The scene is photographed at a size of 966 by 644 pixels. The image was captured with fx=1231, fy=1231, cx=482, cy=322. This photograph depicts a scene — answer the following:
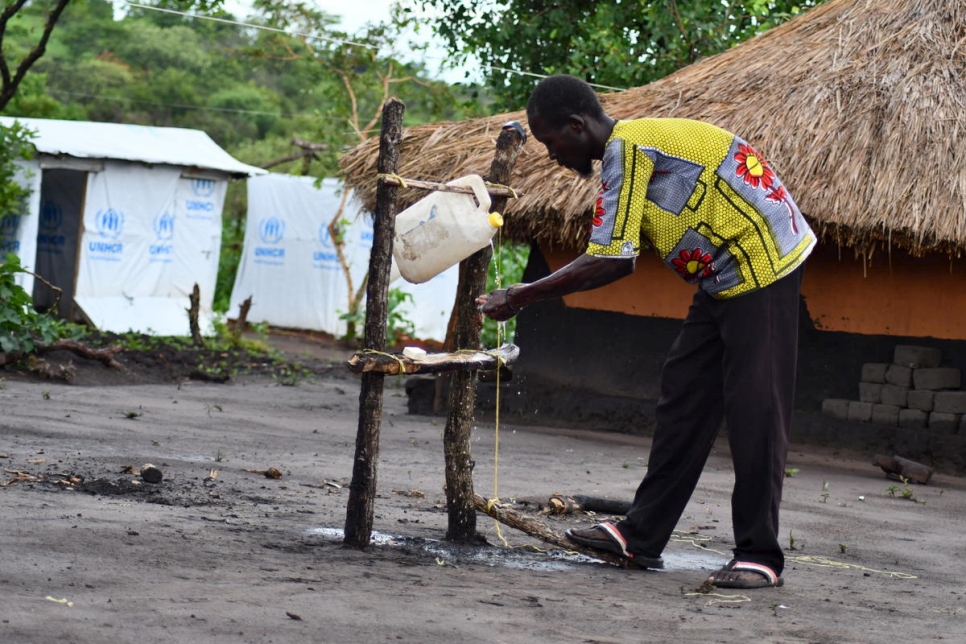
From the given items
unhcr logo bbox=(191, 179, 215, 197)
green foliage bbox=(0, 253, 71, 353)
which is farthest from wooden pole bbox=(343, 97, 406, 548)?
unhcr logo bbox=(191, 179, 215, 197)

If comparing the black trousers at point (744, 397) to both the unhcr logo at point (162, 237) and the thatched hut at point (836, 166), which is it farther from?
the unhcr logo at point (162, 237)

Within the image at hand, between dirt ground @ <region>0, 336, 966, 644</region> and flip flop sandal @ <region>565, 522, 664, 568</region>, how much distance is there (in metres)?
0.07

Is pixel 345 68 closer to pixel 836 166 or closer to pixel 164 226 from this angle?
pixel 164 226

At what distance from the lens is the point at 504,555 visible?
14.5 feet

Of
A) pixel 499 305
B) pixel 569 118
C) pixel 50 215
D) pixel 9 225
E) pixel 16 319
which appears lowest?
pixel 16 319

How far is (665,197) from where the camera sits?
398cm

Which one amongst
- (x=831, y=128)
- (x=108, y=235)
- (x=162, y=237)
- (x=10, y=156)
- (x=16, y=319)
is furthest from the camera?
→ (x=162, y=237)

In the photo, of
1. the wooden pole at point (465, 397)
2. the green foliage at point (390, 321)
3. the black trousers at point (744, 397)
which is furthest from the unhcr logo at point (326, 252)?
the black trousers at point (744, 397)

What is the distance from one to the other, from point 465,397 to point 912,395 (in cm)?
439

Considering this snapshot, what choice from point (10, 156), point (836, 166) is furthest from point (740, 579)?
point (10, 156)

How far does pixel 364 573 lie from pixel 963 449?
202 inches

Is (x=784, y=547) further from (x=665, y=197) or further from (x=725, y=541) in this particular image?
(x=665, y=197)

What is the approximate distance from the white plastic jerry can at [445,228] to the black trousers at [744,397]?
0.80 metres

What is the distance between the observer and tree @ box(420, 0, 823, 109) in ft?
37.4
